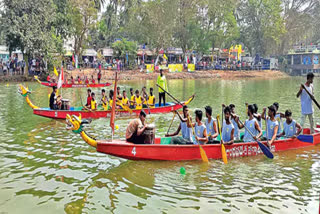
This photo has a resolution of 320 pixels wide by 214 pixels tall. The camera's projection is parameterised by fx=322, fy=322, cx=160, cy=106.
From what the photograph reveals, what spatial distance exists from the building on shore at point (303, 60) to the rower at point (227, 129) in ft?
189

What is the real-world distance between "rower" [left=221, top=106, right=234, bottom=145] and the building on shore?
5754 centimetres

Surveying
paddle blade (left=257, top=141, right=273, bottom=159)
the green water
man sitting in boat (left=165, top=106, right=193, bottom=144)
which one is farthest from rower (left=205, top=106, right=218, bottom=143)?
paddle blade (left=257, top=141, right=273, bottom=159)

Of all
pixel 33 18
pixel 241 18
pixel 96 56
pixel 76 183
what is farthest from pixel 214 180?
pixel 241 18

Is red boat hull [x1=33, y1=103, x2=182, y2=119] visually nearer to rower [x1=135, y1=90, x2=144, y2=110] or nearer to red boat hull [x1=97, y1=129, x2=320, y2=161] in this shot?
rower [x1=135, y1=90, x2=144, y2=110]

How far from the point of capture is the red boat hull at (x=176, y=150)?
27.7 feet

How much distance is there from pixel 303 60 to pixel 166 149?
61410mm

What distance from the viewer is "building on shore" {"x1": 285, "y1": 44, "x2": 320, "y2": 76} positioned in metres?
60.7

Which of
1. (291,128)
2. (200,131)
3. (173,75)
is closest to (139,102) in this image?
(200,131)

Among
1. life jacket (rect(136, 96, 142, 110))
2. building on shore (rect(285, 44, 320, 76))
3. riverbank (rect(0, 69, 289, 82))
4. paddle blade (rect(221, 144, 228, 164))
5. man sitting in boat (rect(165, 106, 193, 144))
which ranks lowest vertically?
paddle blade (rect(221, 144, 228, 164))

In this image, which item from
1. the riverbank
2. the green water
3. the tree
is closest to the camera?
the green water

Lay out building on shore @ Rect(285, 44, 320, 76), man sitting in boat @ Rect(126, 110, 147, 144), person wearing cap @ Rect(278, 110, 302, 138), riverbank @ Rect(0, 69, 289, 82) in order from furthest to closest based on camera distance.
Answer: building on shore @ Rect(285, 44, 320, 76), riverbank @ Rect(0, 69, 289, 82), person wearing cap @ Rect(278, 110, 302, 138), man sitting in boat @ Rect(126, 110, 147, 144)

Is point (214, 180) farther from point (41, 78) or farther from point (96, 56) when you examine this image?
→ point (96, 56)

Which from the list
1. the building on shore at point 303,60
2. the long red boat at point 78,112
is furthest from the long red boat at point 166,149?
the building on shore at point 303,60

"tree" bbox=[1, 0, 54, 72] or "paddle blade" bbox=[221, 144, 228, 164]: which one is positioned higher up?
"tree" bbox=[1, 0, 54, 72]
